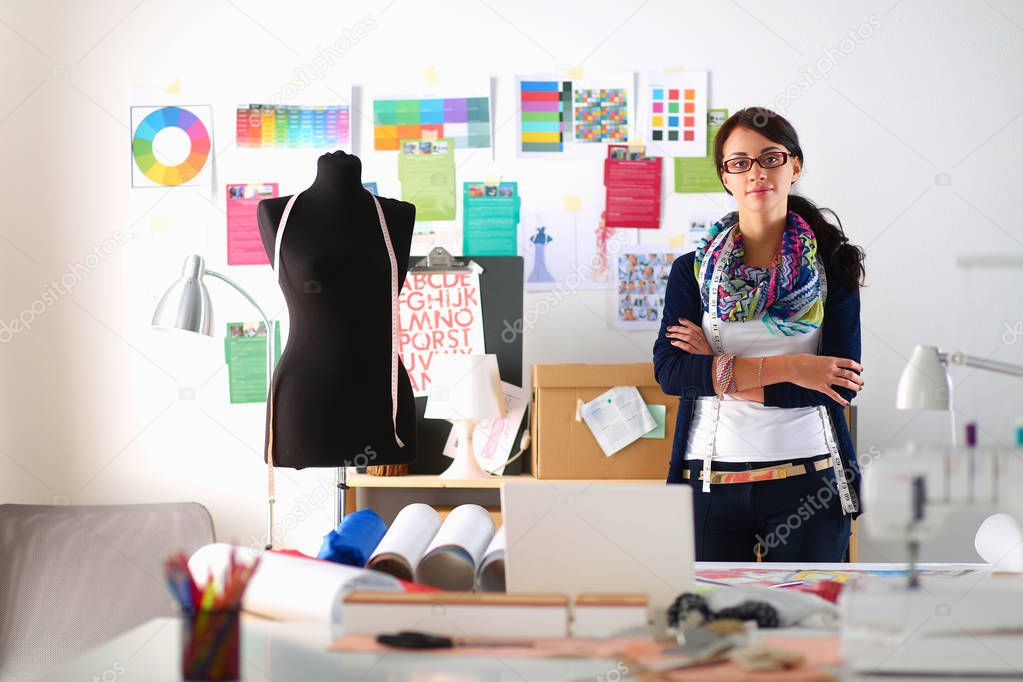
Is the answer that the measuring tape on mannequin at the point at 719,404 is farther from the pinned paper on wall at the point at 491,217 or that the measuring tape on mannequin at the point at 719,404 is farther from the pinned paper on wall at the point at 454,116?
the pinned paper on wall at the point at 454,116

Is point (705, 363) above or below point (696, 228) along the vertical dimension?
below

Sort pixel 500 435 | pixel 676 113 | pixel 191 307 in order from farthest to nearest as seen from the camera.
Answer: pixel 676 113, pixel 500 435, pixel 191 307

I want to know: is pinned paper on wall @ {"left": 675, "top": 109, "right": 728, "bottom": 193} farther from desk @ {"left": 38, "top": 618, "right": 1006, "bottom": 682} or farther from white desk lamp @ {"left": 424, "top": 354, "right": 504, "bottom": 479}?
desk @ {"left": 38, "top": 618, "right": 1006, "bottom": 682}

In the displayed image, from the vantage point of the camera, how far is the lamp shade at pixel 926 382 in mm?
1336

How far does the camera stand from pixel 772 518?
2074mm

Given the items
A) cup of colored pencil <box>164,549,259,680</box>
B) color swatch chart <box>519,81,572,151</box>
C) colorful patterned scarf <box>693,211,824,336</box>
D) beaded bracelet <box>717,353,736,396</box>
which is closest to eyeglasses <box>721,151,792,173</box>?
colorful patterned scarf <box>693,211,824,336</box>

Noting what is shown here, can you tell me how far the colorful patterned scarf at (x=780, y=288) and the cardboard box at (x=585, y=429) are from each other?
27.7 inches

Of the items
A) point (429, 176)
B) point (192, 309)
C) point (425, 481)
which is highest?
point (429, 176)

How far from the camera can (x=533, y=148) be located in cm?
328

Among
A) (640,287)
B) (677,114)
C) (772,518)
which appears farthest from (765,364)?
(677,114)

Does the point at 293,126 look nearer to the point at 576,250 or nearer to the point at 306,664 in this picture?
the point at 576,250

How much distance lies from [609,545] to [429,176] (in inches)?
83.9

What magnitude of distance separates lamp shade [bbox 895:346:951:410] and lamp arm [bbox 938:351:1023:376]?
0.01 meters

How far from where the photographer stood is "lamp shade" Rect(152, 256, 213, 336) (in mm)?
2457
